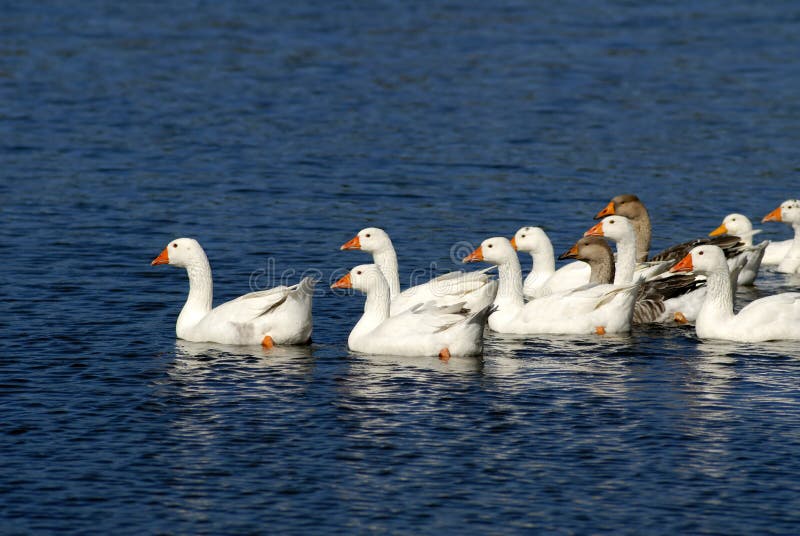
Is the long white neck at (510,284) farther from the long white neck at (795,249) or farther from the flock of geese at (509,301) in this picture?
the long white neck at (795,249)

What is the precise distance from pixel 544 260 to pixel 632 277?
153cm

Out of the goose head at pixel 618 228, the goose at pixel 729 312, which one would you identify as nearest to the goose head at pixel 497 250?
the goose head at pixel 618 228

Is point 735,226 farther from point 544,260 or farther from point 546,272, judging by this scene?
point 544,260

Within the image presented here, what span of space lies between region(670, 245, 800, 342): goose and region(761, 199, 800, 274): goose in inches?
210

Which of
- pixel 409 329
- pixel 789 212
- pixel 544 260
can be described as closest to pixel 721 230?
pixel 789 212

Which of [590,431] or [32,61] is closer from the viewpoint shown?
[590,431]

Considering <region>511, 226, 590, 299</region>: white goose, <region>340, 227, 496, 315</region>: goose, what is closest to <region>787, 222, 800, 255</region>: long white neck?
<region>511, 226, 590, 299</region>: white goose


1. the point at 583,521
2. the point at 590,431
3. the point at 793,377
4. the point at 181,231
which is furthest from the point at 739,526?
the point at 181,231

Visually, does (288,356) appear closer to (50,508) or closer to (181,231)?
(50,508)

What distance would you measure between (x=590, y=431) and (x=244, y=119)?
22.2 metres

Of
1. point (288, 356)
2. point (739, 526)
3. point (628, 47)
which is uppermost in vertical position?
point (628, 47)

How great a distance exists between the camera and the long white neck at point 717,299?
18.8m

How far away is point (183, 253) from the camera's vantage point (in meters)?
19.2

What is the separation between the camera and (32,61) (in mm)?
42062
